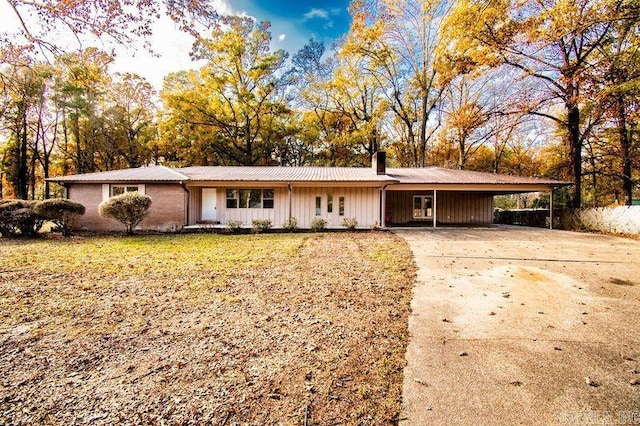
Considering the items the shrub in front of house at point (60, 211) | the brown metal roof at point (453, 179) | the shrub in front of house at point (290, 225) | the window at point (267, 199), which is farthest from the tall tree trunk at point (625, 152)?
the shrub in front of house at point (60, 211)

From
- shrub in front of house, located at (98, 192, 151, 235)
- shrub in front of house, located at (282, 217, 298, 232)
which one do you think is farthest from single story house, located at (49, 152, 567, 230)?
shrub in front of house, located at (98, 192, 151, 235)

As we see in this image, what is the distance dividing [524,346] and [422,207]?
1595 centimetres

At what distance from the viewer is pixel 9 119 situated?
23.2m

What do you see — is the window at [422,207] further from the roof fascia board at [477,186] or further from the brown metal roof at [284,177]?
the roof fascia board at [477,186]

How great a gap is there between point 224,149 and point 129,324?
24.8m

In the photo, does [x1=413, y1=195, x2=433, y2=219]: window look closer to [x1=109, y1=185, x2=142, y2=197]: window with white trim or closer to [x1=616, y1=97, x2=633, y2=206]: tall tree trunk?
[x1=616, y1=97, x2=633, y2=206]: tall tree trunk

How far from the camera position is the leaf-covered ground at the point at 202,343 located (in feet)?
7.49

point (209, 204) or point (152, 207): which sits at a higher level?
point (209, 204)

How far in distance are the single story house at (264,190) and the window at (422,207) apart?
1.95 m

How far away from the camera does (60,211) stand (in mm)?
11859

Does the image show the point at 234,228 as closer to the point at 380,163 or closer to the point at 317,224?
the point at 317,224

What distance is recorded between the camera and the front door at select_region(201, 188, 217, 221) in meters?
15.6

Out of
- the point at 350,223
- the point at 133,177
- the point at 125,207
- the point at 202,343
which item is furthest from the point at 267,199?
the point at 202,343

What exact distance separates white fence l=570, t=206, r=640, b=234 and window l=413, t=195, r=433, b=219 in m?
6.97
